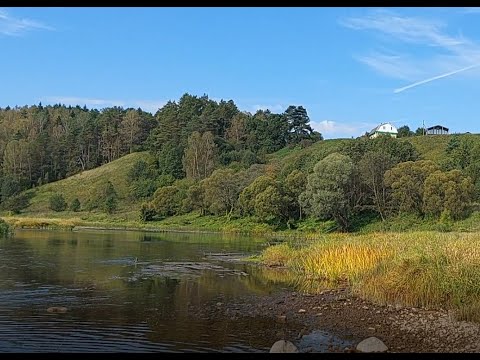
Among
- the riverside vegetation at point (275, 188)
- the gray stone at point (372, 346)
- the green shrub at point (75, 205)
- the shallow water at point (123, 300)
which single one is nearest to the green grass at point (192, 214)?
the riverside vegetation at point (275, 188)

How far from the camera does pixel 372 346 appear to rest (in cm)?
1123

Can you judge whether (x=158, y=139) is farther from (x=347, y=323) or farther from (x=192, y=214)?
(x=347, y=323)

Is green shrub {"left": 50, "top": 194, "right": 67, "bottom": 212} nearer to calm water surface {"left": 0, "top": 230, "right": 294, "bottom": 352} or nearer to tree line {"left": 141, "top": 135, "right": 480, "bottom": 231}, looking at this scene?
tree line {"left": 141, "top": 135, "right": 480, "bottom": 231}

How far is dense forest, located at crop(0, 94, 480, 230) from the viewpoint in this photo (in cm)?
6028

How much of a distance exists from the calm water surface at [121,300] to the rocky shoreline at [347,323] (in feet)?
2.58

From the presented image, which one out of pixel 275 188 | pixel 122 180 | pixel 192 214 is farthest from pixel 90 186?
pixel 275 188

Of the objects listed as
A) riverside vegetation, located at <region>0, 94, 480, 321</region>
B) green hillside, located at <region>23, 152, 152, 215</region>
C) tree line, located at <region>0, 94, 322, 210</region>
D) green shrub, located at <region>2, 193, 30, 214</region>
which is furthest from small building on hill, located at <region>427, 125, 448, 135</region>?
green shrub, located at <region>2, 193, 30, 214</region>

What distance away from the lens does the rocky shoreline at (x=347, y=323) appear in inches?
467

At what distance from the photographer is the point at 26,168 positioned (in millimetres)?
117688

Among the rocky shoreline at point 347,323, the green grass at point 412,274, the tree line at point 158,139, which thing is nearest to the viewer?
the rocky shoreline at point 347,323

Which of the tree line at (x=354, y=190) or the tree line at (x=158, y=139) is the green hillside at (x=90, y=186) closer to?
the tree line at (x=158, y=139)

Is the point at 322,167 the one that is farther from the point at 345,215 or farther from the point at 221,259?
the point at 221,259

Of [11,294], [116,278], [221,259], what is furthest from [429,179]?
[11,294]

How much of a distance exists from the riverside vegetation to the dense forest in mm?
230
